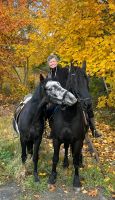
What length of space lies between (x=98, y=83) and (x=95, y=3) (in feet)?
22.4

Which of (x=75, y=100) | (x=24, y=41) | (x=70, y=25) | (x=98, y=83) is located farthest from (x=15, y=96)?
(x=75, y=100)

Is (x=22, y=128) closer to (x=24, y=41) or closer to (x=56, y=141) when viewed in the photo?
(x=56, y=141)

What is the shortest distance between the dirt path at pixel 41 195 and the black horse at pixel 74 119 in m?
0.30

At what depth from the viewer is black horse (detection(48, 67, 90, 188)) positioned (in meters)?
6.39

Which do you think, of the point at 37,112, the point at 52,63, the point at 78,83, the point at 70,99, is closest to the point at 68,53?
the point at 52,63

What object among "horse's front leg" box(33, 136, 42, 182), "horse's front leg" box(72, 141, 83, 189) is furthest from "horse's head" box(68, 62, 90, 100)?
"horse's front leg" box(33, 136, 42, 182)

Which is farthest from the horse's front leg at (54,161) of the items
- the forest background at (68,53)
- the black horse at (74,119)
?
the forest background at (68,53)

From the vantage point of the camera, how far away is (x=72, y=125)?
21.8ft

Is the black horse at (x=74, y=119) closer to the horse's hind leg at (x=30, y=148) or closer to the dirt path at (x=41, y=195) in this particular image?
the dirt path at (x=41, y=195)

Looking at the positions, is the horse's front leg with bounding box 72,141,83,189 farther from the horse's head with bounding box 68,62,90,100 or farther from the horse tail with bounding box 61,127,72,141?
the horse's head with bounding box 68,62,90,100

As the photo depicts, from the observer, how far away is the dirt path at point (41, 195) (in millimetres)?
6582

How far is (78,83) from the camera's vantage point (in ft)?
21.0

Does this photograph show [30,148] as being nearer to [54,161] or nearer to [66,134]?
[54,161]

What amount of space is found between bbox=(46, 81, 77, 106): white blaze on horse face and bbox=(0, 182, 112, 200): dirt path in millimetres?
1896
